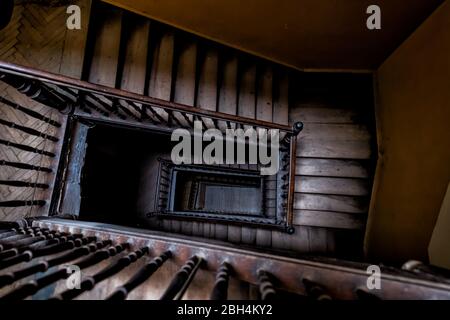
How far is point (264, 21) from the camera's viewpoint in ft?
7.73

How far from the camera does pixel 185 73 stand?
2.98 metres

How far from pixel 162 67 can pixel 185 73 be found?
27 centimetres

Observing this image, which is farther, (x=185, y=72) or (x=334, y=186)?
(x=334, y=186)

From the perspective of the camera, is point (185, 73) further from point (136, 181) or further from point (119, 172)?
point (136, 181)

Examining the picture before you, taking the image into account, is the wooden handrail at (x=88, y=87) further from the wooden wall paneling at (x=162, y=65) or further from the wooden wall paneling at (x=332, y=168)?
the wooden wall paneling at (x=332, y=168)

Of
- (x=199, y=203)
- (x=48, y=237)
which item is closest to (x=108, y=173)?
(x=48, y=237)

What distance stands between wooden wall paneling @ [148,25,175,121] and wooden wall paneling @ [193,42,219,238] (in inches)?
14.6

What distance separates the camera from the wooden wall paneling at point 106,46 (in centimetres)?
274

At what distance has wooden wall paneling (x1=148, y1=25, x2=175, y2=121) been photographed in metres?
2.81

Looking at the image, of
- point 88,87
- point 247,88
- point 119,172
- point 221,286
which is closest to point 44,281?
point 221,286

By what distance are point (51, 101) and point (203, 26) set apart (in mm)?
1672

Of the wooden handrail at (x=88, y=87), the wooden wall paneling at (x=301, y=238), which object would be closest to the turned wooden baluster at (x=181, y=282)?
the wooden handrail at (x=88, y=87)
